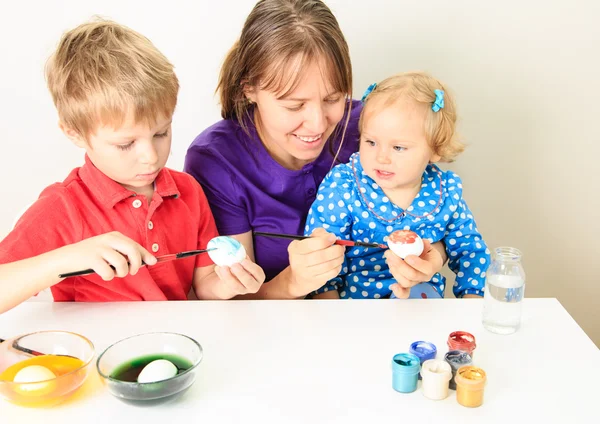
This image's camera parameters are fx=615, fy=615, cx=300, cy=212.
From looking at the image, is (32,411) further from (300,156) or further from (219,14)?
(219,14)

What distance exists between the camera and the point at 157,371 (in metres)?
1.03

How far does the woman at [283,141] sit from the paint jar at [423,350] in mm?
292

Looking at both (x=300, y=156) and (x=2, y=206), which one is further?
(x=2, y=206)

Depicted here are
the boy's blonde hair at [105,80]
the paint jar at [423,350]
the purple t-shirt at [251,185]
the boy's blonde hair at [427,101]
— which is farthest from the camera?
the purple t-shirt at [251,185]

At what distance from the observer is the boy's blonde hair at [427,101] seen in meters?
1.65

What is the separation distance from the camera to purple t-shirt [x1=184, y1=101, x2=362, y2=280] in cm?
181

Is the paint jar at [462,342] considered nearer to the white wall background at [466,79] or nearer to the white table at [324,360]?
the white table at [324,360]

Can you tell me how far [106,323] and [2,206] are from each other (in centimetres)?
122

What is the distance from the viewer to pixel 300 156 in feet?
5.71

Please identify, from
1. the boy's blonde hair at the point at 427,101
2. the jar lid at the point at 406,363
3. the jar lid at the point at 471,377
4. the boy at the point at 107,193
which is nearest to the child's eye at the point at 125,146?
the boy at the point at 107,193

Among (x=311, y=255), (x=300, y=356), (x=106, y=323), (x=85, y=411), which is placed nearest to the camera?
(x=85, y=411)

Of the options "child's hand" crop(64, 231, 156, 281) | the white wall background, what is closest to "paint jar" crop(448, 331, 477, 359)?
"child's hand" crop(64, 231, 156, 281)

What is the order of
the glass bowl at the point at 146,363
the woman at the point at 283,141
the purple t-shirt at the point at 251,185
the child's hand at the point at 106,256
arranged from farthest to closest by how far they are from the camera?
the purple t-shirt at the point at 251,185 → the woman at the point at 283,141 → the child's hand at the point at 106,256 → the glass bowl at the point at 146,363

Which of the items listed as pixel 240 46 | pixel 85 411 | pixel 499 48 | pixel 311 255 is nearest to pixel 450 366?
pixel 311 255
